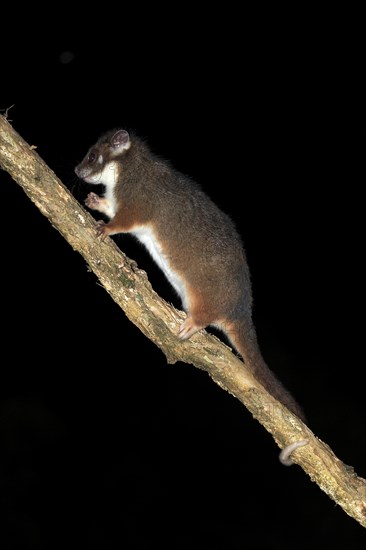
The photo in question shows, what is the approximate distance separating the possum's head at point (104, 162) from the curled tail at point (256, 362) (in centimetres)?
182

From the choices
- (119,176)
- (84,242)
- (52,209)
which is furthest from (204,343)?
(119,176)

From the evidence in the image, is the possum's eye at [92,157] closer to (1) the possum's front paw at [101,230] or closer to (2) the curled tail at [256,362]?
(1) the possum's front paw at [101,230]

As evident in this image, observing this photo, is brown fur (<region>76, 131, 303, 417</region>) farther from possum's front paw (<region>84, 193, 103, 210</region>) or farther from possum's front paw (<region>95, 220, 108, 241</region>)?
possum's front paw (<region>95, 220, 108, 241</region>)

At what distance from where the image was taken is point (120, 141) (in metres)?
5.35

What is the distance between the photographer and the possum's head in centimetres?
537

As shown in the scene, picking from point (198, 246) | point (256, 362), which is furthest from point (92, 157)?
point (256, 362)

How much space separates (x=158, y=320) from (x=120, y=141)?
1979mm

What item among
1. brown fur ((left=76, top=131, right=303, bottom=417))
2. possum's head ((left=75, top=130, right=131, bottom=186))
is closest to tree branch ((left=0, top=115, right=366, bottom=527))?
brown fur ((left=76, top=131, right=303, bottom=417))

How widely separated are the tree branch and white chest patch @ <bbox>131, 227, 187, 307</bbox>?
2.12ft

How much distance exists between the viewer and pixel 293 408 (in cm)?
442

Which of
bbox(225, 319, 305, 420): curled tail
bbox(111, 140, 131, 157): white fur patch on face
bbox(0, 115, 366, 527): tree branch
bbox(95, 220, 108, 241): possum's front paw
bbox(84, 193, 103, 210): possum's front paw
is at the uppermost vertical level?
bbox(111, 140, 131, 157): white fur patch on face

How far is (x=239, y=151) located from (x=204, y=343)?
8.01 meters

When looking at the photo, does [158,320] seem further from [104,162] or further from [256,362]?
[104,162]

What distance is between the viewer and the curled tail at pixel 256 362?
14.6 ft
